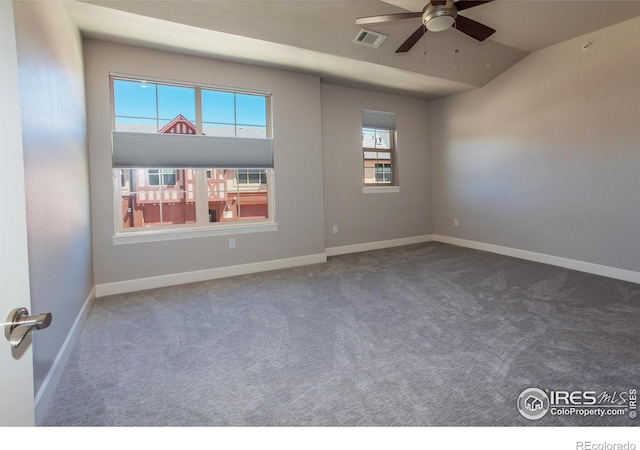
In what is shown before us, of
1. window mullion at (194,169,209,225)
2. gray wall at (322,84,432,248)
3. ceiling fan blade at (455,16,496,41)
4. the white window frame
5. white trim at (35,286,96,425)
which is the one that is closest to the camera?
white trim at (35,286,96,425)

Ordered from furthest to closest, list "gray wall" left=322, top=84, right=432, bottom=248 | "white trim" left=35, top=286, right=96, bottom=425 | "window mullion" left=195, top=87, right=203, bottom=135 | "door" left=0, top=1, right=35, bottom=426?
1. "gray wall" left=322, top=84, right=432, bottom=248
2. "window mullion" left=195, top=87, right=203, bottom=135
3. "white trim" left=35, top=286, right=96, bottom=425
4. "door" left=0, top=1, right=35, bottom=426

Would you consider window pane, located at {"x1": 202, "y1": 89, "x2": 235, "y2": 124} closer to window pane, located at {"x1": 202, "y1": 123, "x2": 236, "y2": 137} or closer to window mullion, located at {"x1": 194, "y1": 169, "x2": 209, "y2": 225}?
window pane, located at {"x1": 202, "y1": 123, "x2": 236, "y2": 137}

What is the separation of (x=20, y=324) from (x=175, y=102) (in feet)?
12.3

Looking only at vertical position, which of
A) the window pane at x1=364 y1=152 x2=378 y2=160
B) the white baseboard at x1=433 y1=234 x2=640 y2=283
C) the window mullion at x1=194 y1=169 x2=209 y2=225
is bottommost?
the white baseboard at x1=433 y1=234 x2=640 y2=283

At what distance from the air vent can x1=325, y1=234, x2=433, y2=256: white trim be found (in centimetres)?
302

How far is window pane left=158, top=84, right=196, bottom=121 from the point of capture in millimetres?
3801

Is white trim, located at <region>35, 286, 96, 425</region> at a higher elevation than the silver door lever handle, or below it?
below

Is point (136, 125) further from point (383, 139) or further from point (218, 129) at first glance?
point (383, 139)

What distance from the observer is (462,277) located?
3900 millimetres

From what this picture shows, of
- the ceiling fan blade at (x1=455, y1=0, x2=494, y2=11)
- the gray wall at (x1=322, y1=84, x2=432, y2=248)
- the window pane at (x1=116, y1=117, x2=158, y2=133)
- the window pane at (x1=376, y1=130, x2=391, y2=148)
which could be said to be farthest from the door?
the window pane at (x1=376, y1=130, x2=391, y2=148)

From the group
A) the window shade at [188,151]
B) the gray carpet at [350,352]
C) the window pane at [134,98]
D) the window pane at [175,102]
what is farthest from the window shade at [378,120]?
the window pane at [134,98]

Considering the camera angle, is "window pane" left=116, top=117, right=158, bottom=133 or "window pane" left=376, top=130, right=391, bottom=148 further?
"window pane" left=376, top=130, right=391, bottom=148

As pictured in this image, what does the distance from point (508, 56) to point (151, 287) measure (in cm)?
568

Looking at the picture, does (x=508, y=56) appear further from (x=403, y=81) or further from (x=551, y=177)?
(x=551, y=177)
